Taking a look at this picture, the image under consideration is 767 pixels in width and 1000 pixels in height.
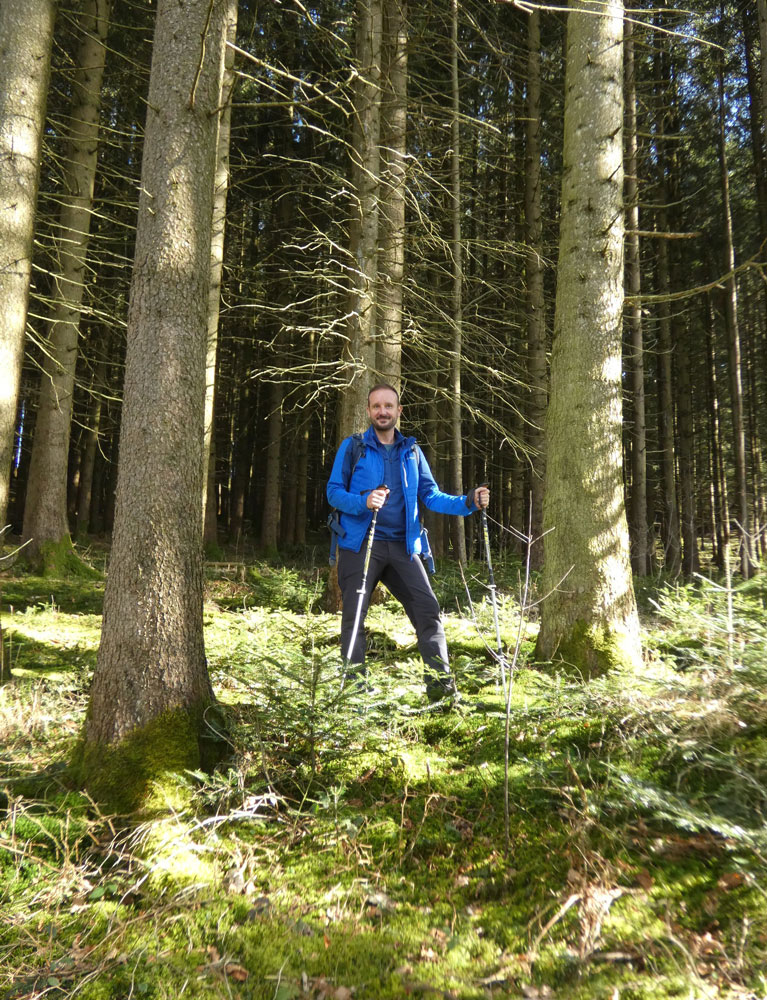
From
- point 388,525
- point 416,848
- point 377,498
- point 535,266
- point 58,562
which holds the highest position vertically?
point 535,266

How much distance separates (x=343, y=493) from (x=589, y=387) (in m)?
2.28

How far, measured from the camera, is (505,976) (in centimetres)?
239

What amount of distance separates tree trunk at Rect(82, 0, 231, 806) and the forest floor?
14.3 inches

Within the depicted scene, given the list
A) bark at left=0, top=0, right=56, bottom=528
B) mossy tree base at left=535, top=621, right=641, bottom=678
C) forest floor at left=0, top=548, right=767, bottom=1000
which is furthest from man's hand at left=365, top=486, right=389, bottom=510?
bark at left=0, top=0, right=56, bottom=528

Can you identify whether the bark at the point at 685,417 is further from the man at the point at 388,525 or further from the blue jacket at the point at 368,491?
the man at the point at 388,525

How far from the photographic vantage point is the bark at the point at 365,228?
782 centimetres

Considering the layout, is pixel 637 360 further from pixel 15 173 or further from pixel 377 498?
pixel 15 173

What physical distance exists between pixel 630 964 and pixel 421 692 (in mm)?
2031

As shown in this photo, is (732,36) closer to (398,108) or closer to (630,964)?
(398,108)

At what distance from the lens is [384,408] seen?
464 centimetres

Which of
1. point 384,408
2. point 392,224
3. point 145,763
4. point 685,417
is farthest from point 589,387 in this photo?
point 685,417

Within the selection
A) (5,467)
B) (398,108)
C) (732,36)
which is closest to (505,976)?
(5,467)

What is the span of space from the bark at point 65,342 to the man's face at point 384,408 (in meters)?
7.38

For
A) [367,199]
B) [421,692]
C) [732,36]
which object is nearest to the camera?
[421,692]
